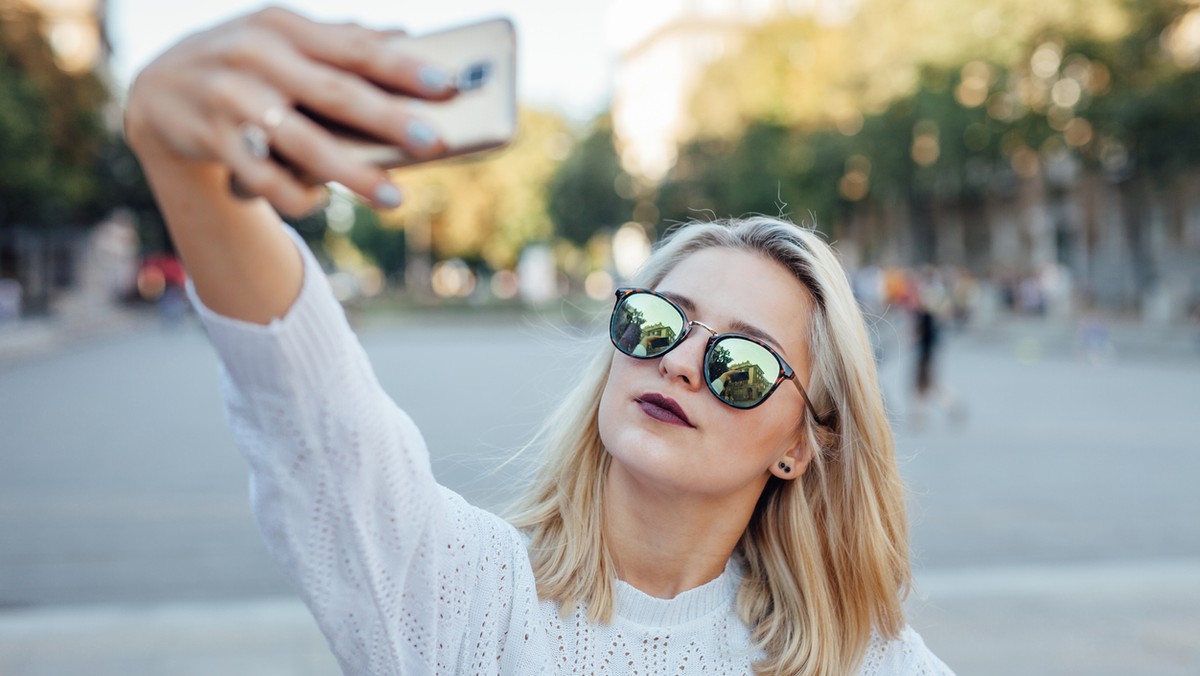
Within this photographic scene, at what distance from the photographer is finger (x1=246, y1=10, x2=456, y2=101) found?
0.90m

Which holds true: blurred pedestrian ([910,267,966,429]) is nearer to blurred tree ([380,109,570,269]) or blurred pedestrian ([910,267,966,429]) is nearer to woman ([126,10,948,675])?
woman ([126,10,948,675])

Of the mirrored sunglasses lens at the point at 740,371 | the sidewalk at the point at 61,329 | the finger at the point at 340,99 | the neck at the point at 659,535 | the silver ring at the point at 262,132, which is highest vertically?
the finger at the point at 340,99

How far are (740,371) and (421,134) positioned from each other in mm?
1239

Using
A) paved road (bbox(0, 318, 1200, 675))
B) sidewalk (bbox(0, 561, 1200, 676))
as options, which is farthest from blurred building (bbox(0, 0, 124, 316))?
sidewalk (bbox(0, 561, 1200, 676))

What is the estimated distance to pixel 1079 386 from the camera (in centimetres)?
1873

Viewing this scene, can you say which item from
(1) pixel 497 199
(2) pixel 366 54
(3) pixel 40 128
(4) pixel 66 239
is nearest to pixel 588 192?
(1) pixel 497 199

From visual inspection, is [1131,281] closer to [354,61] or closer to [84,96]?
[84,96]

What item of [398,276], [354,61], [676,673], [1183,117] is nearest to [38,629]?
[676,673]

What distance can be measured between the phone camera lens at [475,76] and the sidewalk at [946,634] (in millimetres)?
3852

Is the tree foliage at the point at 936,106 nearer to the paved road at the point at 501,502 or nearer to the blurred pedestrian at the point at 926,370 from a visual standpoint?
the paved road at the point at 501,502

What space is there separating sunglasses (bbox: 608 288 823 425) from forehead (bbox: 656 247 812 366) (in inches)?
2.3

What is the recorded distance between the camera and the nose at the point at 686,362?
199 cm

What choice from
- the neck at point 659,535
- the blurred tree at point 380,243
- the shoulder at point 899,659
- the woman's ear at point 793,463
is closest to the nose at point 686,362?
the neck at point 659,535

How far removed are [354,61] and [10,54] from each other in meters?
38.8
